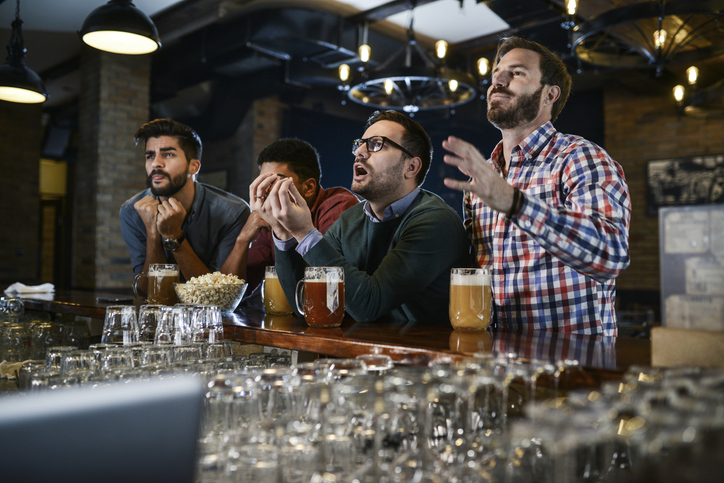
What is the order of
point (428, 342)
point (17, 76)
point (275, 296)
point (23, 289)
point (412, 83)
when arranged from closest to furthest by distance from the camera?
point (428, 342)
point (275, 296)
point (23, 289)
point (17, 76)
point (412, 83)


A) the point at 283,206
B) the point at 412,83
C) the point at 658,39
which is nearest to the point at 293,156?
the point at 283,206

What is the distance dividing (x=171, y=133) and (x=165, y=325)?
1597 millimetres

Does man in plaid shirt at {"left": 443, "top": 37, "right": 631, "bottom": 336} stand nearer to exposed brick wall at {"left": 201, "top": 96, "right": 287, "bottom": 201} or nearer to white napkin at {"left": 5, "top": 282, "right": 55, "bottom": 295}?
white napkin at {"left": 5, "top": 282, "right": 55, "bottom": 295}

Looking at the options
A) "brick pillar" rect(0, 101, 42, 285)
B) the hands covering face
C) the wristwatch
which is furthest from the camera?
"brick pillar" rect(0, 101, 42, 285)

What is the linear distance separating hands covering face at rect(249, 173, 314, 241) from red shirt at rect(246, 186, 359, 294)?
762 mm

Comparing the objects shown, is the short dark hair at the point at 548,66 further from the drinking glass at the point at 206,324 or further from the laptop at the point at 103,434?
the laptop at the point at 103,434

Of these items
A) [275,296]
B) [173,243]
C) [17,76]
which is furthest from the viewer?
[17,76]

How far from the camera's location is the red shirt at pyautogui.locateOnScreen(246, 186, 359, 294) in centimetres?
247

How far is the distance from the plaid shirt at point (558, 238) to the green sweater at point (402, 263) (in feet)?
0.43

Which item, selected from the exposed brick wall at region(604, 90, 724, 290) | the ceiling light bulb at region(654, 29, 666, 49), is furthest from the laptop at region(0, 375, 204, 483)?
the exposed brick wall at region(604, 90, 724, 290)

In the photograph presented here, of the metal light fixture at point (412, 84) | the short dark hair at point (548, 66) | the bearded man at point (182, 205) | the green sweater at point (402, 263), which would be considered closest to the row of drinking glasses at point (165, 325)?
the green sweater at point (402, 263)

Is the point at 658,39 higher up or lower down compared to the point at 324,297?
higher up

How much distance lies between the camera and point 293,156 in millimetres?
2490

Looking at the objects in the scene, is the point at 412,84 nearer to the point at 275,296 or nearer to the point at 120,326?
the point at 275,296
